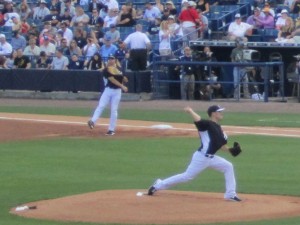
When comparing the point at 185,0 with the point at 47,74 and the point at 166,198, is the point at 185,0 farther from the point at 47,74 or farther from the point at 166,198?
the point at 166,198

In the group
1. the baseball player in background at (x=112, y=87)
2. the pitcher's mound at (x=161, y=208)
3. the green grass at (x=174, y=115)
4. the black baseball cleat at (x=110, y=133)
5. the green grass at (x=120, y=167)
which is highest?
the baseball player in background at (x=112, y=87)

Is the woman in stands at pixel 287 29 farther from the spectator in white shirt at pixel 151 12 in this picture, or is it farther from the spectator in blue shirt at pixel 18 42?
the spectator in blue shirt at pixel 18 42

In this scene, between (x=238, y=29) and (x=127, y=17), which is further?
(x=127, y=17)

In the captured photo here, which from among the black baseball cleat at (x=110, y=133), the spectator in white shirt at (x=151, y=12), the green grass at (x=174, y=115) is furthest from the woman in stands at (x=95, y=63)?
the black baseball cleat at (x=110, y=133)

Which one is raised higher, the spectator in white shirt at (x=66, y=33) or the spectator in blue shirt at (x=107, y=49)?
the spectator in white shirt at (x=66, y=33)

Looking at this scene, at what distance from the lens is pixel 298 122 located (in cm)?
2436

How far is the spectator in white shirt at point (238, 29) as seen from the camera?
29766mm

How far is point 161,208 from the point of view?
1270cm

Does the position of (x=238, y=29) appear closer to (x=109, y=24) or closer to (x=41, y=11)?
(x=109, y=24)

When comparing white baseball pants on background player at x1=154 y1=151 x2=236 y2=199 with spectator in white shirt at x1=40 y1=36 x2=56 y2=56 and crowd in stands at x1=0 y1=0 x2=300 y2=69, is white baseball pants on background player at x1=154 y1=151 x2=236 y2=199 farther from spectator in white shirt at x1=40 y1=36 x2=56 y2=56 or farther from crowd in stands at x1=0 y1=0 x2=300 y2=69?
spectator in white shirt at x1=40 y1=36 x2=56 y2=56

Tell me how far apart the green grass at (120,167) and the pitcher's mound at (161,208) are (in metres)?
0.46

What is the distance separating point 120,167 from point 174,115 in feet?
31.9

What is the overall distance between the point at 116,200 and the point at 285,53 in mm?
17535

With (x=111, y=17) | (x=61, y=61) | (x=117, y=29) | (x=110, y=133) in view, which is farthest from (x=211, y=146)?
(x=111, y=17)
